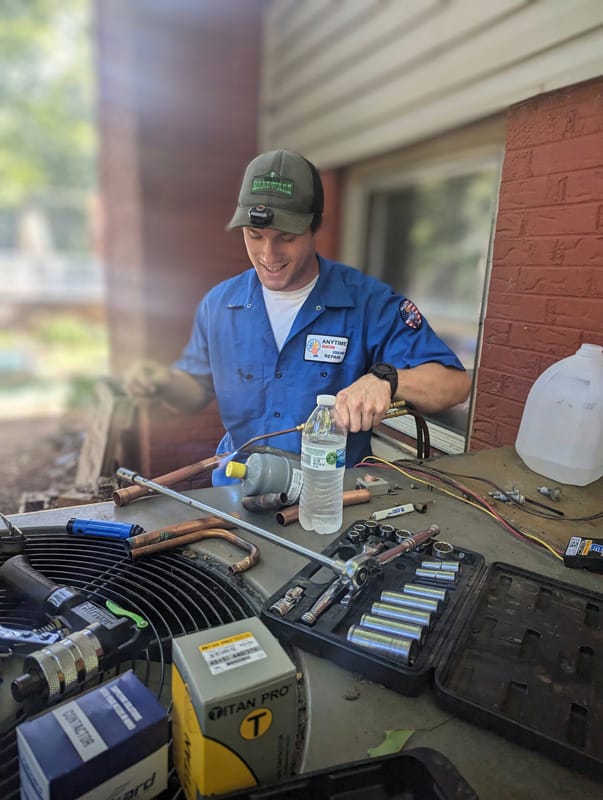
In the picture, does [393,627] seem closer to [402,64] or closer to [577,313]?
[577,313]

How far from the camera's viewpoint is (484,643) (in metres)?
0.70

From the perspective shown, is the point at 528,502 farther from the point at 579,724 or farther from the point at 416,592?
the point at 579,724

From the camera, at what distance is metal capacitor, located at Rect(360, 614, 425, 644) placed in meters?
0.69

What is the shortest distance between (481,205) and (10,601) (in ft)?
5.92

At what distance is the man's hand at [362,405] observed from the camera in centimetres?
112

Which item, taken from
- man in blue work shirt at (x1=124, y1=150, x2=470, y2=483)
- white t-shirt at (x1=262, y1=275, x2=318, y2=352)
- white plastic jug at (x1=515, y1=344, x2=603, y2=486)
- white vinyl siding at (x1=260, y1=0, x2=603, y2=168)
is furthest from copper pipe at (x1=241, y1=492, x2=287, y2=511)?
white vinyl siding at (x1=260, y1=0, x2=603, y2=168)

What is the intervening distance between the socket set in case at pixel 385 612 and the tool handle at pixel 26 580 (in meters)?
0.33

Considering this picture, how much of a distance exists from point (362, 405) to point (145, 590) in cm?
59

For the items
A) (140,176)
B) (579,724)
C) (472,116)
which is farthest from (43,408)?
(579,724)

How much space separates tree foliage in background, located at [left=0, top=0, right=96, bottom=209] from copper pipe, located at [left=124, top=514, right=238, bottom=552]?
3.53 metres

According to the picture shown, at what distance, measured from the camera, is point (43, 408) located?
3660 mm

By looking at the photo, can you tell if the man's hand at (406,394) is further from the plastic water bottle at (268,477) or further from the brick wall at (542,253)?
the brick wall at (542,253)

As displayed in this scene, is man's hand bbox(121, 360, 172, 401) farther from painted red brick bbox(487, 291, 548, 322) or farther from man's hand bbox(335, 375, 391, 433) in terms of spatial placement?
painted red brick bbox(487, 291, 548, 322)

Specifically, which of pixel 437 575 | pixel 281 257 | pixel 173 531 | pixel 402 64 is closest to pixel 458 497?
pixel 437 575
